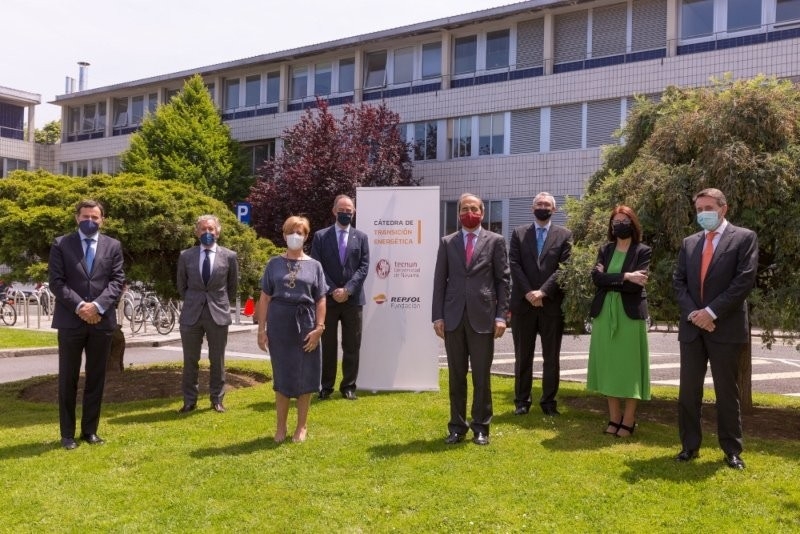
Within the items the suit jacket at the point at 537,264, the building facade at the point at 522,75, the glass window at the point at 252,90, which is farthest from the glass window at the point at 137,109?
the suit jacket at the point at 537,264

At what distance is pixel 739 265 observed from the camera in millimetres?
6148

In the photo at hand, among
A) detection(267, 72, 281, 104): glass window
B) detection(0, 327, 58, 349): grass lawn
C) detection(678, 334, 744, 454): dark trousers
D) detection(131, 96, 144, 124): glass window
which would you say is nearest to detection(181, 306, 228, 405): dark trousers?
detection(678, 334, 744, 454): dark trousers

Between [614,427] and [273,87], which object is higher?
[273,87]

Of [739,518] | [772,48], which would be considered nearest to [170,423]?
[739,518]

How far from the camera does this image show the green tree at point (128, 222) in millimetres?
9344

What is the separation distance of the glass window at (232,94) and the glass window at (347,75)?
6245mm

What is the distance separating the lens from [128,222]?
9.67 meters

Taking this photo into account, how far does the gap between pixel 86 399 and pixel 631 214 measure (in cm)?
502

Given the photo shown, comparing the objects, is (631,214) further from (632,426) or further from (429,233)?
(429,233)

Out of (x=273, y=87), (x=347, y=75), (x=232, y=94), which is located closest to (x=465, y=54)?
(x=347, y=75)

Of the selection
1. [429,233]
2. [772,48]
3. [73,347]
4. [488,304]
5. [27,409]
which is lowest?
[27,409]

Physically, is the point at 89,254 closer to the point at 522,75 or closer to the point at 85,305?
the point at 85,305

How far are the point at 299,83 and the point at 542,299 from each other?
2974 centimetres

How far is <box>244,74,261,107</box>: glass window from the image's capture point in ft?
123
